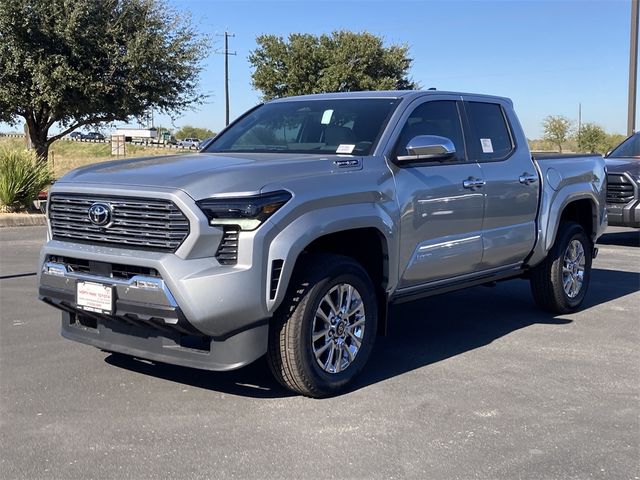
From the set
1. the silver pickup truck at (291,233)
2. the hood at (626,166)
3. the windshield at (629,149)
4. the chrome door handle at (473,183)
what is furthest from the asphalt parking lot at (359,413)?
the windshield at (629,149)

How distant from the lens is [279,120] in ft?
19.1

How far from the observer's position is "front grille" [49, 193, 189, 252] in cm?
402

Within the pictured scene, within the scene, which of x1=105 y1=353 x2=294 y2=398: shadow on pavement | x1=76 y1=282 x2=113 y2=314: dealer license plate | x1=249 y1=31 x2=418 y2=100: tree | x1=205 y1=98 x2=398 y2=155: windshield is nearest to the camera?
x1=76 y1=282 x2=113 y2=314: dealer license plate

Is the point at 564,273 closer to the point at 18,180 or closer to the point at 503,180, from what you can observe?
the point at 503,180

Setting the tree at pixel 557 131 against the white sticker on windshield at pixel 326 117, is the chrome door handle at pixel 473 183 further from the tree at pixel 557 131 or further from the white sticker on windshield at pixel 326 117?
the tree at pixel 557 131

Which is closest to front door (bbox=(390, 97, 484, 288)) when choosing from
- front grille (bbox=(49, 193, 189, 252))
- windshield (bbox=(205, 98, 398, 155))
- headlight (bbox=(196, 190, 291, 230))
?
windshield (bbox=(205, 98, 398, 155))

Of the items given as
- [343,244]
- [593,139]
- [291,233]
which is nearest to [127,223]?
[291,233]

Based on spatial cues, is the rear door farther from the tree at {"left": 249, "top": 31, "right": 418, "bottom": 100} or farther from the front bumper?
the tree at {"left": 249, "top": 31, "right": 418, "bottom": 100}

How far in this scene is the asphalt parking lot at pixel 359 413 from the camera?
3623mm

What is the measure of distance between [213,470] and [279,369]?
95 centimetres

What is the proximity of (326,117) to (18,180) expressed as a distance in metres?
11.3

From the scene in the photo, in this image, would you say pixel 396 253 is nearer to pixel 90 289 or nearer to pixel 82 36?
pixel 90 289

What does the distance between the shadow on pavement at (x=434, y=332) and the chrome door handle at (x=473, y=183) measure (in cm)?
131

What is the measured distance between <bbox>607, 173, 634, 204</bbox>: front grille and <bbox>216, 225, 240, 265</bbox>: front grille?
9557mm
